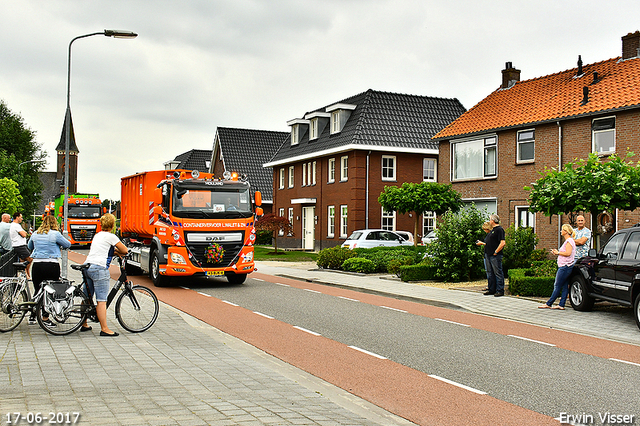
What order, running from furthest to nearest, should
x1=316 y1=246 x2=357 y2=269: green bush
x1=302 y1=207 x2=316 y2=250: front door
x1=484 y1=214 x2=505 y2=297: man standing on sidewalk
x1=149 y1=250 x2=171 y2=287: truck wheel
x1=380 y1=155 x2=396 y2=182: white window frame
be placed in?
1. x1=302 y1=207 x2=316 y2=250: front door
2. x1=380 y1=155 x2=396 y2=182: white window frame
3. x1=316 y1=246 x2=357 y2=269: green bush
4. x1=149 y1=250 x2=171 y2=287: truck wheel
5. x1=484 y1=214 x2=505 y2=297: man standing on sidewalk

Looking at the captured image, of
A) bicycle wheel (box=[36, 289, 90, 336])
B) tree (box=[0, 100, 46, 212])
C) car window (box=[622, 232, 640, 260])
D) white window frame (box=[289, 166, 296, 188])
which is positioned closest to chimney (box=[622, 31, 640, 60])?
car window (box=[622, 232, 640, 260])

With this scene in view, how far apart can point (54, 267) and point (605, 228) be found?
1795 centimetres

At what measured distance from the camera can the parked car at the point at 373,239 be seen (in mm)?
28672

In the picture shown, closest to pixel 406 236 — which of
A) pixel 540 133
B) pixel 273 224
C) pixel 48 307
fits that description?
pixel 273 224

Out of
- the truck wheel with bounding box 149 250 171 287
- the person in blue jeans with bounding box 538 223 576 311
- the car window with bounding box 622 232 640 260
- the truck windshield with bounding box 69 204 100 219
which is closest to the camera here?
the car window with bounding box 622 232 640 260

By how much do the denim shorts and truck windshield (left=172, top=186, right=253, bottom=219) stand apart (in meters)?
7.60

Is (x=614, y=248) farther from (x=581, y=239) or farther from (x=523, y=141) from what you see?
(x=523, y=141)

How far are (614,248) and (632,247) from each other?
1.96ft

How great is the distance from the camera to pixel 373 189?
35.5 meters

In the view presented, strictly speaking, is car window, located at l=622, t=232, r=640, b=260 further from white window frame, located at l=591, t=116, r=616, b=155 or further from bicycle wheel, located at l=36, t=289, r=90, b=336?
white window frame, located at l=591, t=116, r=616, b=155

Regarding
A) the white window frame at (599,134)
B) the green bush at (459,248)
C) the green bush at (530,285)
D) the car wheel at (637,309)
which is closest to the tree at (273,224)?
the green bush at (459,248)

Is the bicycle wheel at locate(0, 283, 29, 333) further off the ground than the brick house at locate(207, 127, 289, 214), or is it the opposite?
the brick house at locate(207, 127, 289, 214)

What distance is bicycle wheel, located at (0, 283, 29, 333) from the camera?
30.0ft

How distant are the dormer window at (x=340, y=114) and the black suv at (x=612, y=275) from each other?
85.3 ft
